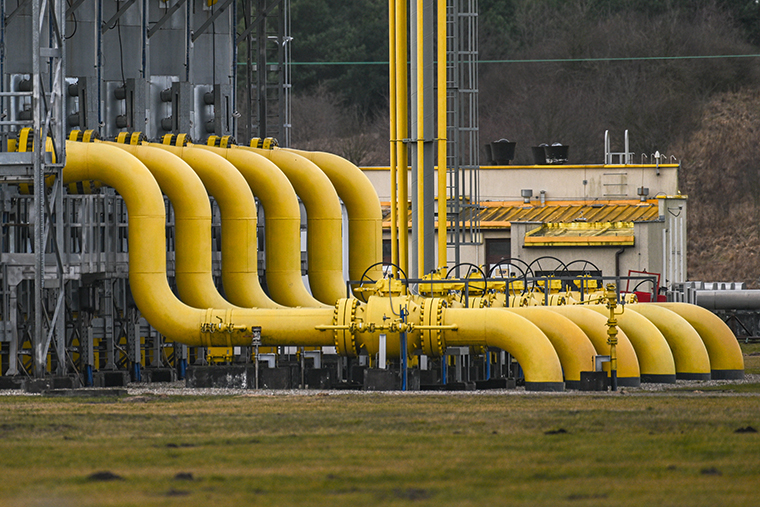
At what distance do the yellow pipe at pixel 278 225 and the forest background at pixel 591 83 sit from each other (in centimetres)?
4400

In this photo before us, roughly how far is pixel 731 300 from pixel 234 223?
56.9 feet

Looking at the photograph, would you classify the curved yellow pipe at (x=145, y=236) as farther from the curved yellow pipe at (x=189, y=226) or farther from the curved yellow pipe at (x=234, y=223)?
the curved yellow pipe at (x=234, y=223)

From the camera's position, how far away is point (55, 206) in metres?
23.9

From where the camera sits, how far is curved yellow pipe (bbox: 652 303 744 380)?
80.4ft

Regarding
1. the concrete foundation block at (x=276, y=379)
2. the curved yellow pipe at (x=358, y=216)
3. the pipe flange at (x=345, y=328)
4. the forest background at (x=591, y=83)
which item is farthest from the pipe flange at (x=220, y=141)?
the forest background at (x=591, y=83)

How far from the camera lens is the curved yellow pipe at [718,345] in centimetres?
2450

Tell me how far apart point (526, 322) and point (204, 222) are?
6512 millimetres

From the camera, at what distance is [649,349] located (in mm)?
23312

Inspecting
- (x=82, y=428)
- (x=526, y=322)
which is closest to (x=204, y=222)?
(x=526, y=322)

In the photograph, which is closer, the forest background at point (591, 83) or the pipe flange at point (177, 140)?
the pipe flange at point (177, 140)

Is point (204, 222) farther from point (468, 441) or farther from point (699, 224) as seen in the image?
point (699, 224)

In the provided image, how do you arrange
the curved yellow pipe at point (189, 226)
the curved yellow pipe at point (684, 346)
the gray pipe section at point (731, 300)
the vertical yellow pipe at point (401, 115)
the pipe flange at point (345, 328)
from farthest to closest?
1. the gray pipe section at point (731, 300)
2. the vertical yellow pipe at point (401, 115)
3. the curved yellow pipe at point (189, 226)
4. the curved yellow pipe at point (684, 346)
5. the pipe flange at point (345, 328)

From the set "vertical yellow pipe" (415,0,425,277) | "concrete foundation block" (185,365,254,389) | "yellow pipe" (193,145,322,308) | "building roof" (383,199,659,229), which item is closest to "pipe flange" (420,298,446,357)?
"concrete foundation block" (185,365,254,389)

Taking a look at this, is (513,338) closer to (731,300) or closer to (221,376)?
(221,376)
